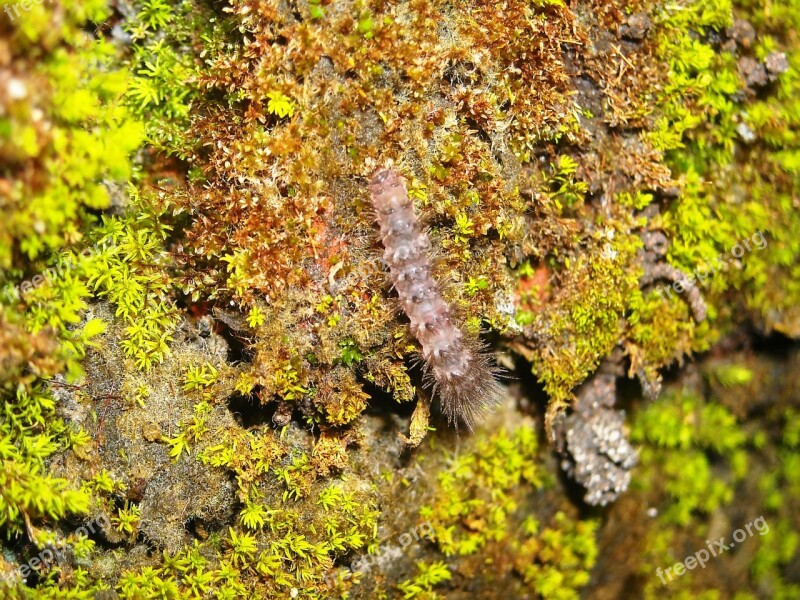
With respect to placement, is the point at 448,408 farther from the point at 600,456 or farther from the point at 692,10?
the point at 692,10

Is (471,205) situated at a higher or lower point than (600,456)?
higher

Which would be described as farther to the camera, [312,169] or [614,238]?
[614,238]

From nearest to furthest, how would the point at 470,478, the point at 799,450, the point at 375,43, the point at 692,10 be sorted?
the point at 375,43, the point at 692,10, the point at 470,478, the point at 799,450

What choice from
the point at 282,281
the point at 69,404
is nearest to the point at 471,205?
the point at 282,281

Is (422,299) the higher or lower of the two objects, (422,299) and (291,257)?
the lower

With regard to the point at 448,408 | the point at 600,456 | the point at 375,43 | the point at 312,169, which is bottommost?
the point at 600,456

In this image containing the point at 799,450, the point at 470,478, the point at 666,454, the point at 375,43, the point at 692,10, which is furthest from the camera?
the point at 799,450
